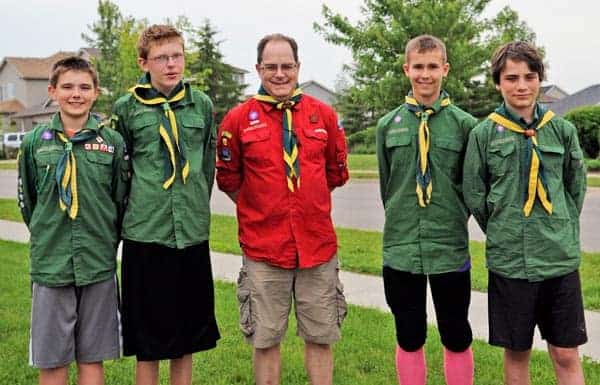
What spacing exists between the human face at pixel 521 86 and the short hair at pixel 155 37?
1.80 meters

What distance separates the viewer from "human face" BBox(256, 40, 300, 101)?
3938mm

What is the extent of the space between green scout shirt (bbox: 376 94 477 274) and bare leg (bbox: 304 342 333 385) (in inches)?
24.9

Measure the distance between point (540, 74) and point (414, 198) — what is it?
37.3 inches

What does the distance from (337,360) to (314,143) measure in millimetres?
1930

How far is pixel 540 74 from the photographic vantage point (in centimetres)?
382

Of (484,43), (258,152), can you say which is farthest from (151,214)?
(484,43)

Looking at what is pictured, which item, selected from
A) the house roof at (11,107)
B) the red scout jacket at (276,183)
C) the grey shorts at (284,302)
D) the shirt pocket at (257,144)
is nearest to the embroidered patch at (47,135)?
the red scout jacket at (276,183)

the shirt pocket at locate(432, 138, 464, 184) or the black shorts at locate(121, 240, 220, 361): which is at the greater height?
the shirt pocket at locate(432, 138, 464, 184)

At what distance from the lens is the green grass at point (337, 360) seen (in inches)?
191

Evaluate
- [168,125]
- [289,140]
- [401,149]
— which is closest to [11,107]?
[168,125]

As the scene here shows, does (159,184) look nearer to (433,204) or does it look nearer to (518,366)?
(433,204)

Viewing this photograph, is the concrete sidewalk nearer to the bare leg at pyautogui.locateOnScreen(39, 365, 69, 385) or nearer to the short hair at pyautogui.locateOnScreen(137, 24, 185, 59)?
the bare leg at pyautogui.locateOnScreen(39, 365, 69, 385)

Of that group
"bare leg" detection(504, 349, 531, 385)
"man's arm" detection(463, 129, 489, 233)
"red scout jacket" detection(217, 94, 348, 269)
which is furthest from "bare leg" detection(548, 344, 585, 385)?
"red scout jacket" detection(217, 94, 348, 269)

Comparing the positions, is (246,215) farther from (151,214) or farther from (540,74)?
(540,74)
